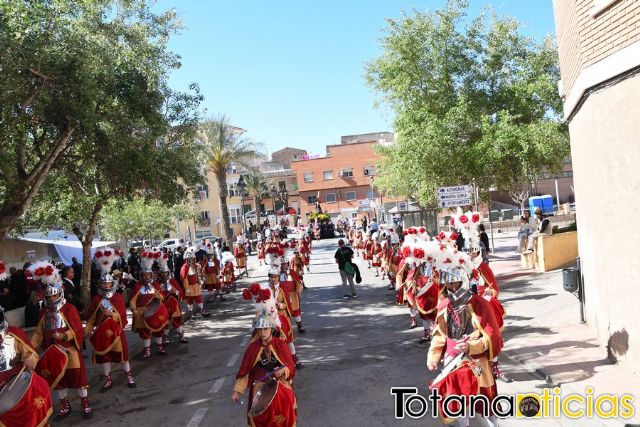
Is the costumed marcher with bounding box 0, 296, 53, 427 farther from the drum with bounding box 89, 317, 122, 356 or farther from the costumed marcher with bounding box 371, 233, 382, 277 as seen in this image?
the costumed marcher with bounding box 371, 233, 382, 277

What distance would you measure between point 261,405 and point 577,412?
12.8ft

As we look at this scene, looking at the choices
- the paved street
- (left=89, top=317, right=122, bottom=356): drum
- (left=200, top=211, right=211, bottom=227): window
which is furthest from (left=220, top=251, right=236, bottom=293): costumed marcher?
(left=200, top=211, right=211, bottom=227): window

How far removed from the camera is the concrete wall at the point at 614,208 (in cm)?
Answer: 750

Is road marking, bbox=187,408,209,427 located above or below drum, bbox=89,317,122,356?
below

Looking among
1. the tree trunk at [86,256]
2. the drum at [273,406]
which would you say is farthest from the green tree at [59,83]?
the drum at [273,406]

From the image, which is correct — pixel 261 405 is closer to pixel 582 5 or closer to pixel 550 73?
pixel 582 5

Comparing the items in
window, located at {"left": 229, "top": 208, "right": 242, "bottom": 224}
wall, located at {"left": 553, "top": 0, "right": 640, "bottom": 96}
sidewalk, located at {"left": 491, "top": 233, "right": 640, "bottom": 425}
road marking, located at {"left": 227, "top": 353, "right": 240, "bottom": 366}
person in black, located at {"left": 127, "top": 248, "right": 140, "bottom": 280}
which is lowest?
road marking, located at {"left": 227, "top": 353, "right": 240, "bottom": 366}

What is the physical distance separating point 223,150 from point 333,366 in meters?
28.4

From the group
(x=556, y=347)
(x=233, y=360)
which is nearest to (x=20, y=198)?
(x=233, y=360)

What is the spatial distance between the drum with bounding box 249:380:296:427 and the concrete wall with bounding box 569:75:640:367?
5016mm

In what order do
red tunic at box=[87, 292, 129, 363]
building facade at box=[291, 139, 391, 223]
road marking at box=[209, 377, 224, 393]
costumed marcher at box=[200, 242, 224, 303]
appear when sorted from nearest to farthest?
road marking at box=[209, 377, 224, 393]
red tunic at box=[87, 292, 129, 363]
costumed marcher at box=[200, 242, 224, 303]
building facade at box=[291, 139, 391, 223]

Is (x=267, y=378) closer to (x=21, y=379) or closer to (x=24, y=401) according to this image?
(x=24, y=401)

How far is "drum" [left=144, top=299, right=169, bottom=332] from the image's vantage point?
Answer: 11445 millimetres

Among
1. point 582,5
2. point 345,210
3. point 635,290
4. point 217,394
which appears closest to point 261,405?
point 217,394
